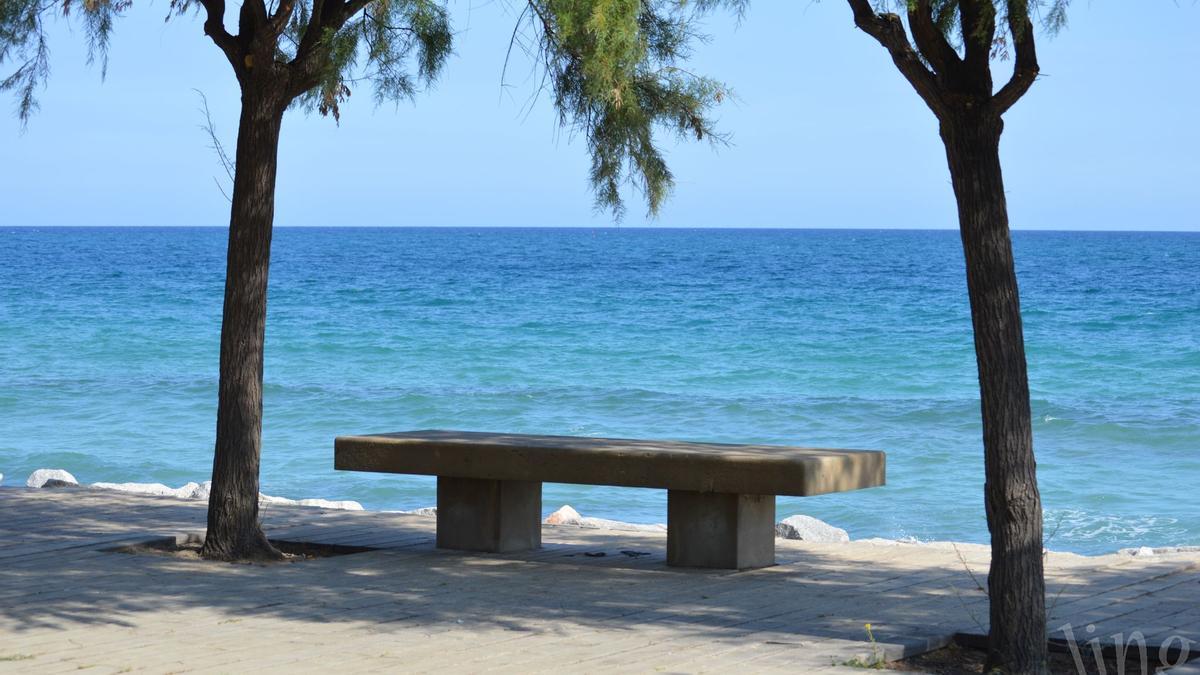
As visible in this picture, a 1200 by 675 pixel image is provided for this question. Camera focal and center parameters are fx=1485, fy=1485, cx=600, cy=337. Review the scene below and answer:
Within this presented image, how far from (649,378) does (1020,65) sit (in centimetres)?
→ 1909

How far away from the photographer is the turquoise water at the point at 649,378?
47.1ft

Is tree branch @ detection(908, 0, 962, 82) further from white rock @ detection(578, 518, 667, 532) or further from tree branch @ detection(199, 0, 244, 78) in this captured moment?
white rock @ detection(578, 518, 667, 532)

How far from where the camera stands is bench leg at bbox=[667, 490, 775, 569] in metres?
7.45

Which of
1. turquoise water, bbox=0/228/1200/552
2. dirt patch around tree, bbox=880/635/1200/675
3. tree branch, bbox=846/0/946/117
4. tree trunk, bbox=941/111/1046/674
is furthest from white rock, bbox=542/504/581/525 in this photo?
tree branch, bbox=846/0/946/117

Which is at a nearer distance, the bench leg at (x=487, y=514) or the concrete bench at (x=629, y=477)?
the concrete bench at (x=629, y=477)

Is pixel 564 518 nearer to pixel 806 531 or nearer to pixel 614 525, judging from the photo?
pixel 614 525

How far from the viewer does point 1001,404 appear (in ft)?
16.9

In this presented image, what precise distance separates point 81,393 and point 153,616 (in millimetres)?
17616

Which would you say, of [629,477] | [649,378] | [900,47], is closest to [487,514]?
[629,477]

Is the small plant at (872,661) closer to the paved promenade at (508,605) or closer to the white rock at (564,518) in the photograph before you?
the paved promenade at (508,605)

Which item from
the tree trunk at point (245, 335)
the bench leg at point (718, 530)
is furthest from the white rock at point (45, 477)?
the bench leg at point (718, 530)

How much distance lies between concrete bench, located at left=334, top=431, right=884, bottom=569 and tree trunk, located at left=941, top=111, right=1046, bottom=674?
64.5 inches

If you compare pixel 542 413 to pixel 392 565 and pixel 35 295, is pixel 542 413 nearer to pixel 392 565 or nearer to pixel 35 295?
pixel 392 565

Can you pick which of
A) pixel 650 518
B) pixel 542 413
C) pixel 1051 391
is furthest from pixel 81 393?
pixel 1051 391
